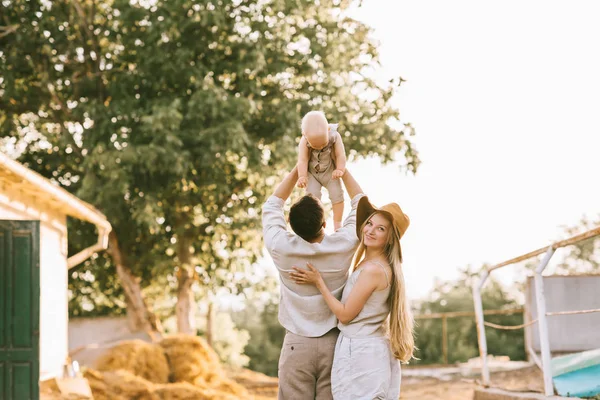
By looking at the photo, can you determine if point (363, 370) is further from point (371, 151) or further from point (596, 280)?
point (371, 151)

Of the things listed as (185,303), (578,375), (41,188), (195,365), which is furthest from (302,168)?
(185,303)

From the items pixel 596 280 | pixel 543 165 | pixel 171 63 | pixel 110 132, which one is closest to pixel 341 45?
pixel 171 63

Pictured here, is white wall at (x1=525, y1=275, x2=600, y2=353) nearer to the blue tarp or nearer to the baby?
the blue tarp

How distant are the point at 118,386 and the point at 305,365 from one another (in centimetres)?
890

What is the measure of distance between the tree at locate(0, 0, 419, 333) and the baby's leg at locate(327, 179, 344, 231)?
11.2 meters

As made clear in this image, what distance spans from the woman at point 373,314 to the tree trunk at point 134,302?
1518 centimetres

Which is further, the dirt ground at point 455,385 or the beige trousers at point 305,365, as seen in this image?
the dirt ground at point 455,385

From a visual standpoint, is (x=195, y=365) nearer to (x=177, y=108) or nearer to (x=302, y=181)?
(x=177, y=108)

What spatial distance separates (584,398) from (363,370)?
3.15 metres

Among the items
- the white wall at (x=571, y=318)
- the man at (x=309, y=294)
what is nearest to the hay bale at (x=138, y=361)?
the white wall at (x=571, y=318)

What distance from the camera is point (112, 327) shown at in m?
20.4

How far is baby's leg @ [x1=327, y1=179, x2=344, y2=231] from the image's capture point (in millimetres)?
4668

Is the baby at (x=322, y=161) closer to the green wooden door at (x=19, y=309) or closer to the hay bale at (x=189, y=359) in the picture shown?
the green wooden door at (x=19, y=309)

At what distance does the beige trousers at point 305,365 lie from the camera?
4.21 metres
